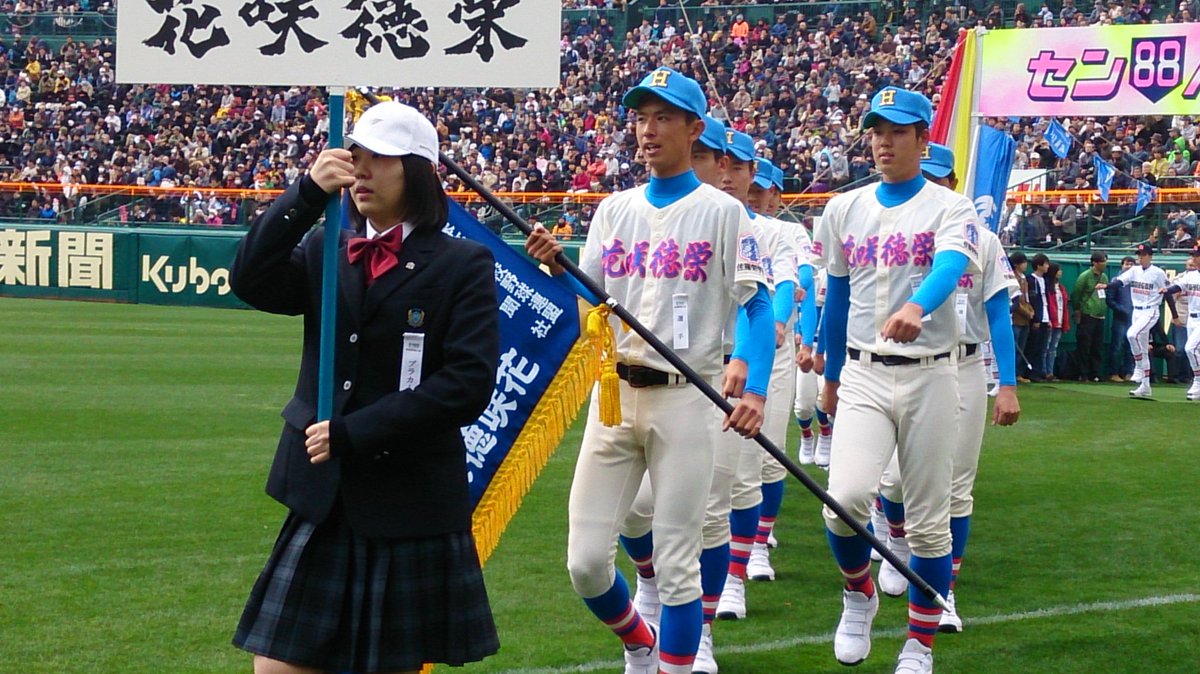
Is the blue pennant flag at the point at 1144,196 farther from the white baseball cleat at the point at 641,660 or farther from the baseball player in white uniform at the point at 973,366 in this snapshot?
the white baseball cleat at the point at 641,660

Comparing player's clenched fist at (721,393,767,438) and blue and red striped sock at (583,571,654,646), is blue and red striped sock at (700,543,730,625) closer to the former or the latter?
blue and red striped sock at (583,571,654,646)

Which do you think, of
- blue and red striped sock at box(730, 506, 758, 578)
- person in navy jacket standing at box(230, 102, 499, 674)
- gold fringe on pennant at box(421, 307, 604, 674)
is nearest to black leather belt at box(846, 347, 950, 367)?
blue and red striped sock at box(730, 506, 758, 578)

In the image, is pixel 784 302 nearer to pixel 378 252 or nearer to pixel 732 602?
pixel 732 602

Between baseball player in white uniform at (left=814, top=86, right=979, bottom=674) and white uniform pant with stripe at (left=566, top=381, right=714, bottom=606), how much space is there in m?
0.98

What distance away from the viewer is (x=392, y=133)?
3949mm

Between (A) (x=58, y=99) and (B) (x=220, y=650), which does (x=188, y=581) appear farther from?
(A) (x=58, y=99)

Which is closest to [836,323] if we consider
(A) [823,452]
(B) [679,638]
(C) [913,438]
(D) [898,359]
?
(D) [898,359]

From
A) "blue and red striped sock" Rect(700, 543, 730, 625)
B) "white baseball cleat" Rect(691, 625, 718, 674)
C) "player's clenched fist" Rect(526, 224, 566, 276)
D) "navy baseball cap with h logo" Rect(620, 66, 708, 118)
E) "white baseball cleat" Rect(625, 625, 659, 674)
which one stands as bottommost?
"white baseball cleat" Rect(691, 625, 718, 674)

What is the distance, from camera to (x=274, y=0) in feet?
13.2

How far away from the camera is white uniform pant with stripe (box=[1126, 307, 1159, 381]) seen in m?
19.7

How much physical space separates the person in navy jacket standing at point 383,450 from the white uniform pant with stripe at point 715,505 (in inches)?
88.5

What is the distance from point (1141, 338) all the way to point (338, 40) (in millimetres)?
17757

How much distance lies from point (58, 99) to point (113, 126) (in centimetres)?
240

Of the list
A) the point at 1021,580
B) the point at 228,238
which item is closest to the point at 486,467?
the point at 1021,580
